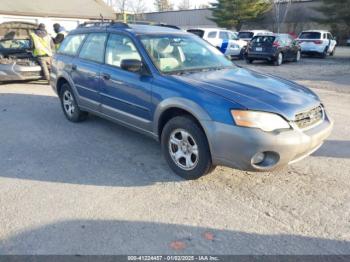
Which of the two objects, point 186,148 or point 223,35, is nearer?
point 186,148

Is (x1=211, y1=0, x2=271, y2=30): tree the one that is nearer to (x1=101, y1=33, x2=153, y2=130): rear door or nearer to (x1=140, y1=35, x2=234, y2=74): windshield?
(x1=140, y1=35, x2=234, y2=74): windshield

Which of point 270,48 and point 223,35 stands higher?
point 223,35

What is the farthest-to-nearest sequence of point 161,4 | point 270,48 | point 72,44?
point 161,4, point 270,48, point 72,44

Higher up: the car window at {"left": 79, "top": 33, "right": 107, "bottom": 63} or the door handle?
the car window at {"left": 79, "top": 33, "right": 107, "bottom": 63}

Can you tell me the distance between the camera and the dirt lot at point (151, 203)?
2873 mm

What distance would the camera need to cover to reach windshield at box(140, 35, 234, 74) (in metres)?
4.44

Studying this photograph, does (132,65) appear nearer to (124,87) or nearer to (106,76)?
(124,87)

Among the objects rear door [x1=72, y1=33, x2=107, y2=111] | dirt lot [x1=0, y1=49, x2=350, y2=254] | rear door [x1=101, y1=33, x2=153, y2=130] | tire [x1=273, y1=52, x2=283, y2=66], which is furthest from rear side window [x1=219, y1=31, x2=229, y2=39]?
rear door [x1=101, y1=33, x2=153, y2=130]

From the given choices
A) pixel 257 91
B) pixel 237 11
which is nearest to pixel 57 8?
pixel 237 11

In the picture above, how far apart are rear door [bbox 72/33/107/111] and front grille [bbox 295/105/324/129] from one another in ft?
9.61

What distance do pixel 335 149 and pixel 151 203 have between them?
2.97 meters

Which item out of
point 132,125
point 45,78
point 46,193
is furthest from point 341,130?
point 45,78

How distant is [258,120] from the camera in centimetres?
340

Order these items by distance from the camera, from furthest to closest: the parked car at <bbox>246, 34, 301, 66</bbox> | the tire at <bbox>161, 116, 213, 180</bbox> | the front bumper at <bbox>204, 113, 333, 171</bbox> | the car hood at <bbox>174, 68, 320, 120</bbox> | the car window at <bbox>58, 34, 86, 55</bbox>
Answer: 1. the parked car at <bbox>246, 34, 301, 66</bbox>
2. the car window at <bbox>58, 34, 86, 55</bbox>
3. the tire at <bbox>161, 116, 213, 180</bbox>
4. the car hood at <bbox>174, 68, 320, 120</bbox>
5. the front bumper at <bbox>204, 113, 333, 171</bbox>
